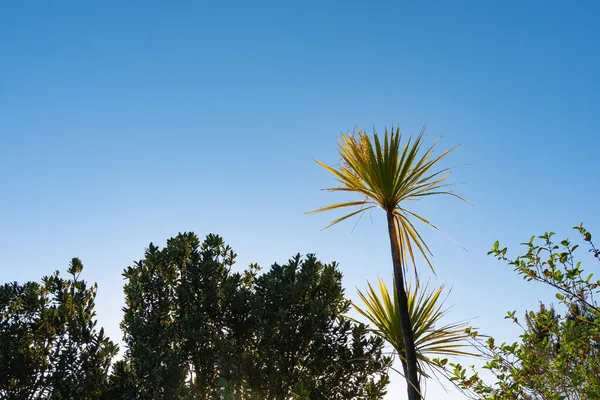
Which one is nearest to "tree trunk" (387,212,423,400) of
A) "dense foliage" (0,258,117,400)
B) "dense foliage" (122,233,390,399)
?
"dense foliage" (122,233,390,399)

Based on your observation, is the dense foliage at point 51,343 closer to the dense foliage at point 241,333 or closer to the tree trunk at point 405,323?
the dense foliage at point 241,333

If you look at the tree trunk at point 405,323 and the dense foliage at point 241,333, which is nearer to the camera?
the tree trunk at point 405,323

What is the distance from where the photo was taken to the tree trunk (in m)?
4.89

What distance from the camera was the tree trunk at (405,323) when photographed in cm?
489

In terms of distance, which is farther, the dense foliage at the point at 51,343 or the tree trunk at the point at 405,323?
the dense foliage at the point at 51,343

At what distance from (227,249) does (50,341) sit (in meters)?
3.97

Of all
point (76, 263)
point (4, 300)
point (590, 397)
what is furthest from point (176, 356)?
point (590, 397)

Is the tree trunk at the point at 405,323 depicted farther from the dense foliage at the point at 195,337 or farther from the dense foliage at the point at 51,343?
the dense foliage at the point at 51,343

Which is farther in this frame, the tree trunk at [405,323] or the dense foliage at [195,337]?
the dense foliage at [195,337]

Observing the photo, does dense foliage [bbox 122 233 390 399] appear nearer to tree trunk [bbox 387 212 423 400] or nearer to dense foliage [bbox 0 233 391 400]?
dense foliage [bbox 0 233 391 400]

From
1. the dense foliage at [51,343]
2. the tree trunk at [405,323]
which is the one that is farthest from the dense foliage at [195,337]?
the tree trunk at [405,323]

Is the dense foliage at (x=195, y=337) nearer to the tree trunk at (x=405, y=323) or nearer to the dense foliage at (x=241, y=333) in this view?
the dense foliage at (x=241, y=333)

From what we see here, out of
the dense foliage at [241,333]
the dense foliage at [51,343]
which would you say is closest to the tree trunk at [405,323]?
the dense foliage at [241,333]

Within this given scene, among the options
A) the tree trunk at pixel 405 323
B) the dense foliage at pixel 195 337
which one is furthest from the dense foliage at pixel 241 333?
the tree trunk at pixel 405 323
